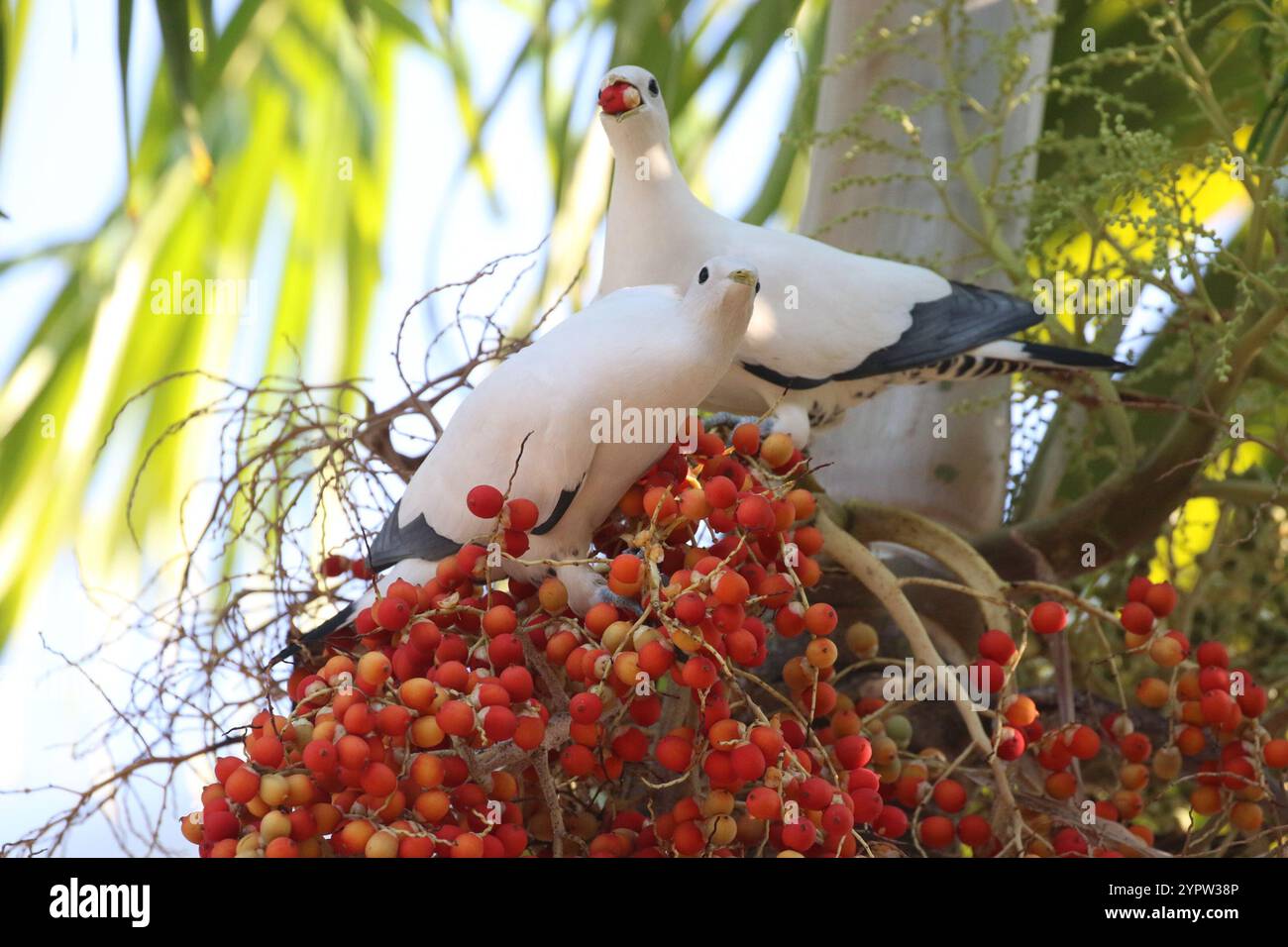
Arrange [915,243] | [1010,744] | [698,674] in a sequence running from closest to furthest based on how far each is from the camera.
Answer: [698,674], [1010,744], [915,243]

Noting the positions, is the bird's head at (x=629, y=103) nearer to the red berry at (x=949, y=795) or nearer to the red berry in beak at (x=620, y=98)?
the red berry in beak at (x=620, y=98)

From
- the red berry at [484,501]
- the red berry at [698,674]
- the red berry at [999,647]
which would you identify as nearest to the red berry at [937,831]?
the red berry at [999,647]

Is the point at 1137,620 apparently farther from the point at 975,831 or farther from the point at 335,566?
the point at 335,566

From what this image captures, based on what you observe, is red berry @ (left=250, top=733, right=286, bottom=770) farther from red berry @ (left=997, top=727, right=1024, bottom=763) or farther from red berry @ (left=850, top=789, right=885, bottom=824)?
red berry @ (left=997, top=727, right=1024, bottom=763)

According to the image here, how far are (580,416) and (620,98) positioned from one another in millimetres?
311

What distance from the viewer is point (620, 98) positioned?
970mm

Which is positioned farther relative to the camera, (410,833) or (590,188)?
(590,188)

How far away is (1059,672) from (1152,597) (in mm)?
127

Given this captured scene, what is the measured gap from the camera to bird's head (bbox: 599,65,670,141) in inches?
38.2

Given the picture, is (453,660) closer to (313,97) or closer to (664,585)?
(664,585)

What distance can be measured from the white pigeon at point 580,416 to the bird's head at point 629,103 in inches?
8.1

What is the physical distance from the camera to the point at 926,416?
122 centimetres

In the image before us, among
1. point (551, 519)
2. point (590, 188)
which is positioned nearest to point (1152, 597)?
point (551, 519)

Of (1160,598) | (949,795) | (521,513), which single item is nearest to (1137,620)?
(1160,598)
